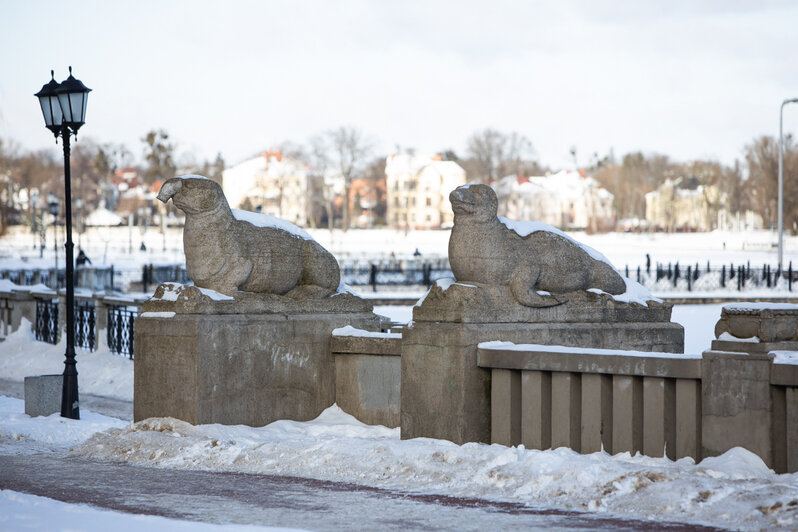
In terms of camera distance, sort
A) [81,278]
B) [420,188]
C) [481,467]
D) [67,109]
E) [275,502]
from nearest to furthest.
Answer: [275,502]
[481,467]
[67,109]
[81,278]
[420,188]

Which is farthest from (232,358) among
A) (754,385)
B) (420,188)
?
(420,188)

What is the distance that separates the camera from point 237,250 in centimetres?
1064

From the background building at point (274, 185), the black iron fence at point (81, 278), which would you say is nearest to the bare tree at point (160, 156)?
the background building at point (274, 185)

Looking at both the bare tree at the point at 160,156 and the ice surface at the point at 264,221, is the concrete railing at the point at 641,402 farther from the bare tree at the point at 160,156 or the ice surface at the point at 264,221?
the bare tree at the point at 160,156

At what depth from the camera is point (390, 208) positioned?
435 ft

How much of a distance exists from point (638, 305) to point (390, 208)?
122 metres

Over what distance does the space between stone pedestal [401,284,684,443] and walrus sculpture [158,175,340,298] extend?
7.14ft

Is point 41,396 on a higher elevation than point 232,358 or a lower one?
lower

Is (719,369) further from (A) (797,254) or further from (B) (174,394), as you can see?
(A) (797,254)

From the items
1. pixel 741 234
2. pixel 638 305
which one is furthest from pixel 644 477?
pixel 741 234

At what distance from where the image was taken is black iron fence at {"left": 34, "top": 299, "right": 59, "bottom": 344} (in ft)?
71.0

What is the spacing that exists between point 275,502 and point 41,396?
249 inches

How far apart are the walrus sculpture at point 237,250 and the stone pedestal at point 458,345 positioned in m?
2.18

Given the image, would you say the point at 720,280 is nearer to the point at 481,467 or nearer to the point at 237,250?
the point at 237,250
